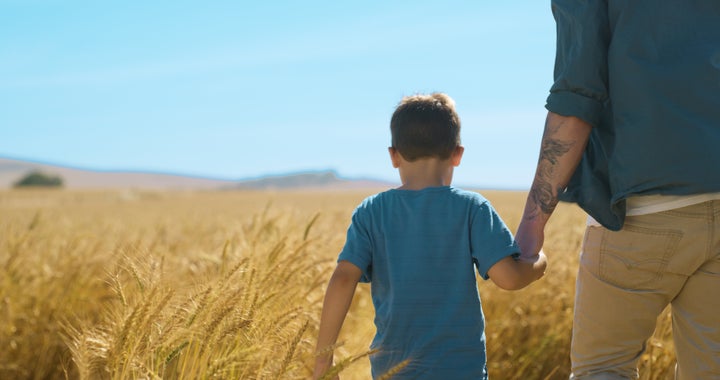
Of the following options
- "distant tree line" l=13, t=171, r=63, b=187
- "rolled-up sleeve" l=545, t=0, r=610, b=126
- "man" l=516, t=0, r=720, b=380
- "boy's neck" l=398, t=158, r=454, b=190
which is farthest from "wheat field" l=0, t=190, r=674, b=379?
"distant tree line" l=13, t=171, r=63, b=187

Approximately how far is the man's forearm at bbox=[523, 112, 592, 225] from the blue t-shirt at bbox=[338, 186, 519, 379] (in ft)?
0.49

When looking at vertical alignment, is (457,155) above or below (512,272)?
above

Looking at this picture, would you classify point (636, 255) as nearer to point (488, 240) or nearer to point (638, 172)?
point (638, 172)

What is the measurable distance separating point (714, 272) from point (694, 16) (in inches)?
26.6

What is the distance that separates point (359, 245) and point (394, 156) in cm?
28

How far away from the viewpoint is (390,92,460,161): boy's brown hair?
1979 mm

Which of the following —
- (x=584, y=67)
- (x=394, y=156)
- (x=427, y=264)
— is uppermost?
(x=584, y=67)

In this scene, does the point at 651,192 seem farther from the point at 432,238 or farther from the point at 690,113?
the point at 432,238

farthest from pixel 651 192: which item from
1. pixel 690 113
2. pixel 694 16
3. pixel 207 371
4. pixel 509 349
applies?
pixel 509 349

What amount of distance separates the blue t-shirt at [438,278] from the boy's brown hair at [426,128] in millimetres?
116


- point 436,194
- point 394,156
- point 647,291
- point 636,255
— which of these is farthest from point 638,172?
point 394,156

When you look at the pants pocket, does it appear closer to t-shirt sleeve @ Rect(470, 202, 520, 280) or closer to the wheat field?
t-shirt sleeve @ Rect(470, 202, 520, 280)

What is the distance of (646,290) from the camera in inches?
72.8

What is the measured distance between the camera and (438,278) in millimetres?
1908
